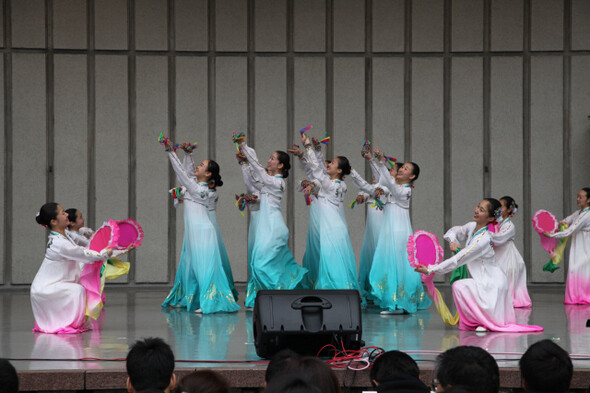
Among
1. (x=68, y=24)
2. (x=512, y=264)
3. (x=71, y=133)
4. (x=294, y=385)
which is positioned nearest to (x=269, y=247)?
(x=512, y=264)

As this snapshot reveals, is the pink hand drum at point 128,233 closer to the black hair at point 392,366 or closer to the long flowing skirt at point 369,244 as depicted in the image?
the long flowing skirt at point 369,244

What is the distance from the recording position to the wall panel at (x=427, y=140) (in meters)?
11.1

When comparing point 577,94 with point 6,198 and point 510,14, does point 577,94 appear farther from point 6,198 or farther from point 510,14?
point 6,198

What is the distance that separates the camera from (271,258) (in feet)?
26.5

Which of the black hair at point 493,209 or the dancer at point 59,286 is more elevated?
the black hair at point 493,209

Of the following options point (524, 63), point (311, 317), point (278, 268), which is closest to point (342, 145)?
point (524, 63)

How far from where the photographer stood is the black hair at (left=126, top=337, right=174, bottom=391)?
3033 mm

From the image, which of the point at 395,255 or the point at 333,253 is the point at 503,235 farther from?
the point at 333,253

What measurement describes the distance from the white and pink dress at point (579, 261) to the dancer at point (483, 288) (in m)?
2.40

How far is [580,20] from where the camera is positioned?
1100 centimetres

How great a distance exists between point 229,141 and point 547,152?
13.7 feet

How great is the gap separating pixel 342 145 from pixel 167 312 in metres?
4.03

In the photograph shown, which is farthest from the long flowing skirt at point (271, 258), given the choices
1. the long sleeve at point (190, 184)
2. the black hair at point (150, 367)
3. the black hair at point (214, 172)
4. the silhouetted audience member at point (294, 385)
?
the silhouetted audience member at point (294, 385)

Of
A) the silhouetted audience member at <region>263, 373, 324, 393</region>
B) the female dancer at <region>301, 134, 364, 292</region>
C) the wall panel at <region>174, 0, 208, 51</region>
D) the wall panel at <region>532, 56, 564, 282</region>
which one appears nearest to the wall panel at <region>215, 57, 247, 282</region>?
the wall panel at <region>174, 0, 208, 51</region>
